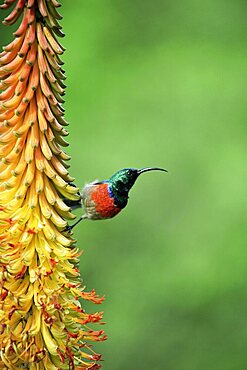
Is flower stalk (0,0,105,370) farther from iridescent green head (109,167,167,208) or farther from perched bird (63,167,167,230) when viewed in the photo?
iridescent green head (109,167,167,208)

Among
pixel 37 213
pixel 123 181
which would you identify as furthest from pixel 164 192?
pixel 37 213

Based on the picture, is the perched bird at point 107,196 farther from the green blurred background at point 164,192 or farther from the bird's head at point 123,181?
the green blurred background at point 164,192

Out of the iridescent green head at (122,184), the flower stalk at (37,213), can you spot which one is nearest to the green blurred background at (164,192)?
the iridescent green head at (122,184)

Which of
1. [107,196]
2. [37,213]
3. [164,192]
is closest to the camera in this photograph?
[37,213]

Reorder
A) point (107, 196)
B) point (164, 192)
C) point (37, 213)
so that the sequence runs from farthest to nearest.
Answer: point (164, 192)
point (107, 196)
point (37, 213)

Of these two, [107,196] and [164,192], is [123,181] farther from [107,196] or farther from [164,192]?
[164,192]

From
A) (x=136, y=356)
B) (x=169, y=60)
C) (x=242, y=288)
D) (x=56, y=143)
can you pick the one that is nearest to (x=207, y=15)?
(x=169, y=60)

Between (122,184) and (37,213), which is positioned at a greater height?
(122,184)
